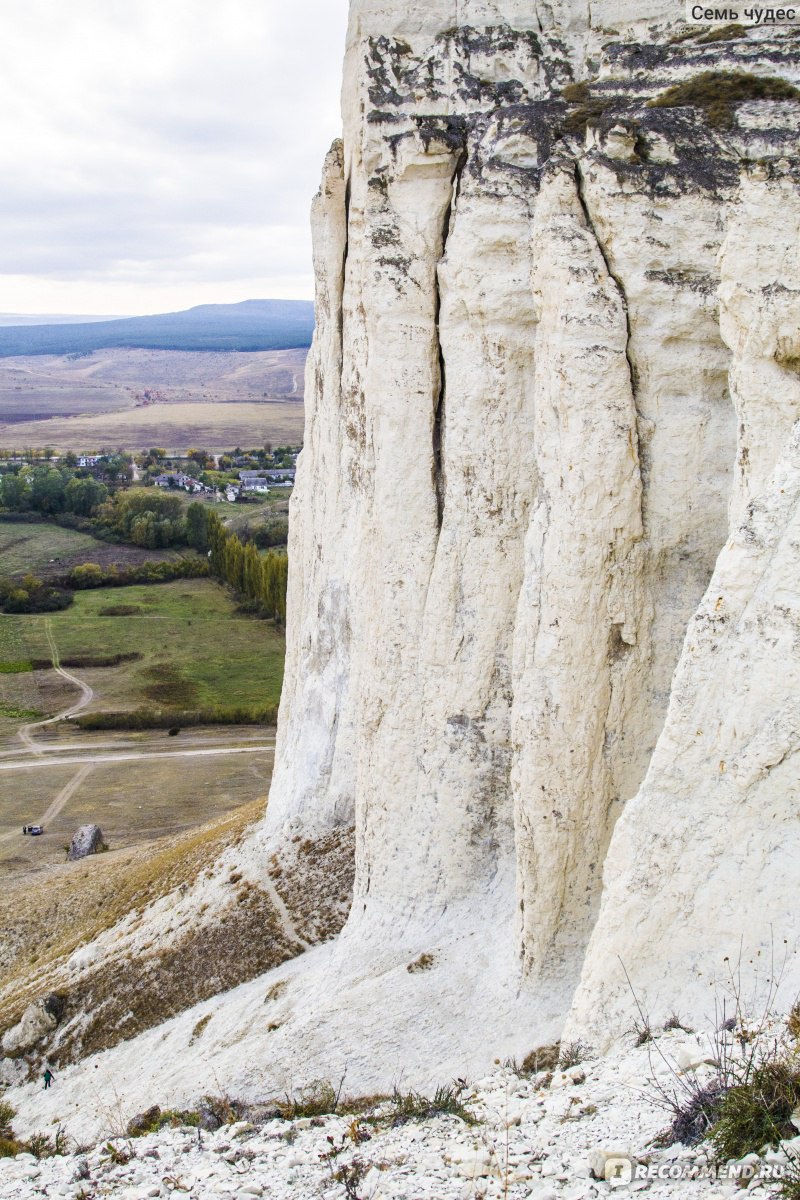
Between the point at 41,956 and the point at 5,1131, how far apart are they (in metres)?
7.56

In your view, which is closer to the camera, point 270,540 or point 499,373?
point 499,373

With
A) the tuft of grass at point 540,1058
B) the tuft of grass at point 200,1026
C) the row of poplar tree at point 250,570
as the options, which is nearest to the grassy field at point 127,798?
the tuft of grass at point 200,1026

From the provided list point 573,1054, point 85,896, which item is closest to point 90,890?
point 85,896

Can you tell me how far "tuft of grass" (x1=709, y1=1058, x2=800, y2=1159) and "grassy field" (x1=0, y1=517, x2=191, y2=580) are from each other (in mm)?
94072

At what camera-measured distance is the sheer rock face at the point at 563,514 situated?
1278 cm

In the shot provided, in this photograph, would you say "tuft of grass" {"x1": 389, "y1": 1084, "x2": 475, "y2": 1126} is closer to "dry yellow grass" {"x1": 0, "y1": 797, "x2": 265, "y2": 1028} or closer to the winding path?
"dry yellow grass" {"x1": 0, "y1": 797, "x2": 265, "y2": 1028}

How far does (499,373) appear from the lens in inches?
747

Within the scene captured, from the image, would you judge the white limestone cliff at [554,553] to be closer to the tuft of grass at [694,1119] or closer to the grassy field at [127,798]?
the tuft of grass at [694,1119]

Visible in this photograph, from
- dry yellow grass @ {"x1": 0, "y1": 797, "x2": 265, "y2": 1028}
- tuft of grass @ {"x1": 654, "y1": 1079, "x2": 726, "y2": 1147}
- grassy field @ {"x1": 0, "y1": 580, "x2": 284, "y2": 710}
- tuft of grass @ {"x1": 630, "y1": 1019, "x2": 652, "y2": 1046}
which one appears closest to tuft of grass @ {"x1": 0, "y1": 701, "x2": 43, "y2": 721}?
grassy field @ {"x1": 0, "y1": 580, "x2": 284, "y2": 710}

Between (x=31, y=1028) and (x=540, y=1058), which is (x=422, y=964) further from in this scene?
(x=31, y=1028)

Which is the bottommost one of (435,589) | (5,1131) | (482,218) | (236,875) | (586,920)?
(5,1131)

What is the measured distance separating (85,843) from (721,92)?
1341 inches

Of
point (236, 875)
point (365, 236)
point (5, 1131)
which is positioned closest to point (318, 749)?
point (236, 875)

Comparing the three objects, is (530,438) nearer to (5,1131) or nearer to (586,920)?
(586,920)
